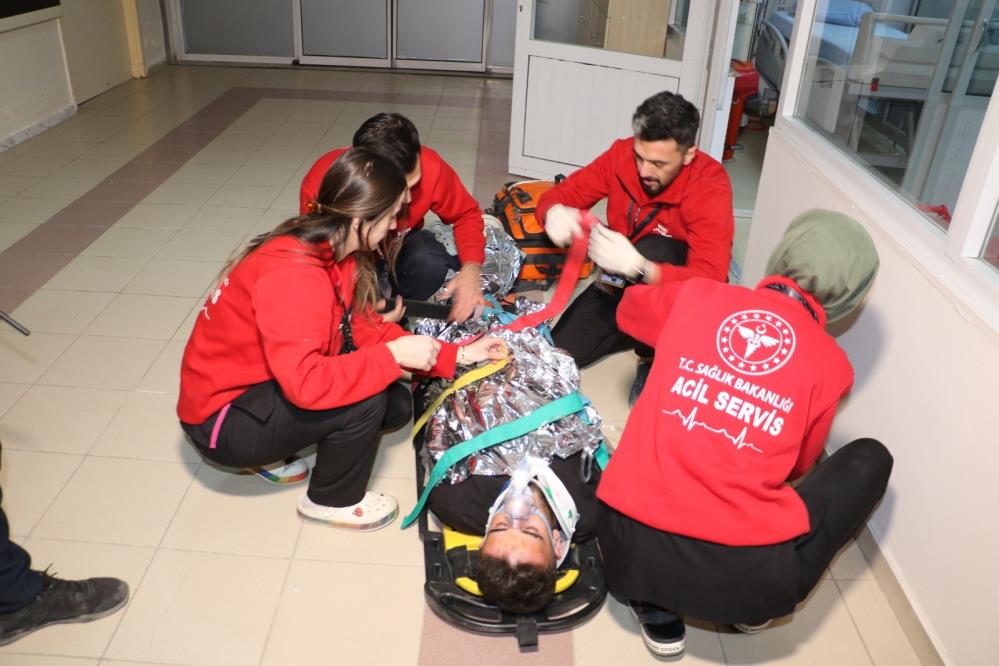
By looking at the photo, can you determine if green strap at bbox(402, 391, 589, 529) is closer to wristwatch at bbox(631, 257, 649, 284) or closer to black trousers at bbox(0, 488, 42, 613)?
wristwatch at bbox(631, 257, 649, 284)

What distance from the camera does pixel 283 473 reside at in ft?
7.59

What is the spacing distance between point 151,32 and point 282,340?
20.5 feet

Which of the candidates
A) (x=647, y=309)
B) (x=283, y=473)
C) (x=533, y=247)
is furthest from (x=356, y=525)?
(x=533, y=247)

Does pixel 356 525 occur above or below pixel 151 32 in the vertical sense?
below

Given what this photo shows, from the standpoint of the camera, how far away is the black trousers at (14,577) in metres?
1.70

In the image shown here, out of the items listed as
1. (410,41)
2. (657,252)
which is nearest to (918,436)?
(657,252)

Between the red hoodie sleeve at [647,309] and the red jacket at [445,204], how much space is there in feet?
2.84

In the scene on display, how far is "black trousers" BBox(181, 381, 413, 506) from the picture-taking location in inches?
78.3

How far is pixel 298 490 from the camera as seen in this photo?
231cm

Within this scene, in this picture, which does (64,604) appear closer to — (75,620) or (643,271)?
(75,620)

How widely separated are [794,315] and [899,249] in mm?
674

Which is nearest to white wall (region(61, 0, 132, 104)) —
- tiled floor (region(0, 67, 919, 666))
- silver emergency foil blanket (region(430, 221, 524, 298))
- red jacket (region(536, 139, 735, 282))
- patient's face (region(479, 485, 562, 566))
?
tiled floor (region(0, 67, 919, 666))

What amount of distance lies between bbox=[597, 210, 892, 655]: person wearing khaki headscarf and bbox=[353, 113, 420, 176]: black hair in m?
1.02

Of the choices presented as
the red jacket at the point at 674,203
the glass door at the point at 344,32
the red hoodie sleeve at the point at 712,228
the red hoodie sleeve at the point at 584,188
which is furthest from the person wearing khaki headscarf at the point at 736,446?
the glass door at the point at 344,32
